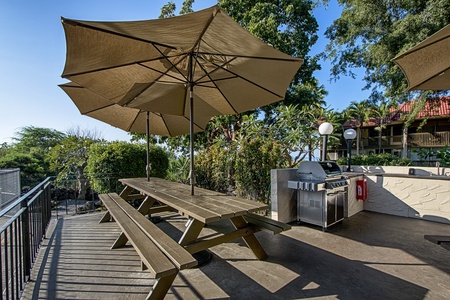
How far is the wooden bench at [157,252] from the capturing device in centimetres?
150

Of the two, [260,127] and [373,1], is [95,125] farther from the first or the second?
[373,1]

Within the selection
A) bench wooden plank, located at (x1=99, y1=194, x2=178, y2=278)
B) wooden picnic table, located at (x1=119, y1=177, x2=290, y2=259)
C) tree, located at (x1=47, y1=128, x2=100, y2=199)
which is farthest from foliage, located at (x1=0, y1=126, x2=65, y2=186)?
wooden picnic table, located at (x1=119, y1=177, x2=290, y2=259)

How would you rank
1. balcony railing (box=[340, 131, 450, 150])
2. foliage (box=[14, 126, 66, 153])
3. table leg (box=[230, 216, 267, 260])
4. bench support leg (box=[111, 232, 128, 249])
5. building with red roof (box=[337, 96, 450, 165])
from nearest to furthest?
table leg (box=[230, 216, 267, 260]) < bench support leg (box=[111, 232, 128, 249]) < building with red roof (box=[337, 96, 450, 165]) < balcony railing (box=[340, 131, 450, 150]) < foliage (box=[14, 126, 66, 153])

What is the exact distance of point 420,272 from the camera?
2.41 meters

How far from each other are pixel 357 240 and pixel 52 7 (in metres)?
8.49

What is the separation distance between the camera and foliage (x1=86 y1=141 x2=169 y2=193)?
565 cm

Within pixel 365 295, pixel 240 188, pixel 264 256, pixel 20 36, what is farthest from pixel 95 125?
pixel 365 295

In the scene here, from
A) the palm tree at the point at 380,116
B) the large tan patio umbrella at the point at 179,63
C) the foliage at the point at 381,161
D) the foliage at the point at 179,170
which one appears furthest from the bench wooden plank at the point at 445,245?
the palm tree at the point at 380,116

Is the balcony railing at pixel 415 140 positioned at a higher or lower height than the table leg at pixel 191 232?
higher

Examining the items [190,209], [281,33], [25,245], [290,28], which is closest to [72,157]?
[25,245]

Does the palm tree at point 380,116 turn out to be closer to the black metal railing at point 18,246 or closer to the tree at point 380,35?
the tree at point 380,35

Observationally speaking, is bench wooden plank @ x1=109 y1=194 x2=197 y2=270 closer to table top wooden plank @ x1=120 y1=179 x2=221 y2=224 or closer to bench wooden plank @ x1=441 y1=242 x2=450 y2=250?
table top wooden plank @ x1=120 y1=179 x2=221 y2=224

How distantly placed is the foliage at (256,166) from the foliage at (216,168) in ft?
1.25

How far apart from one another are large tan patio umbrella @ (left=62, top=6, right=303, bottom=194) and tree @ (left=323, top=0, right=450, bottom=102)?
8.53 metres
